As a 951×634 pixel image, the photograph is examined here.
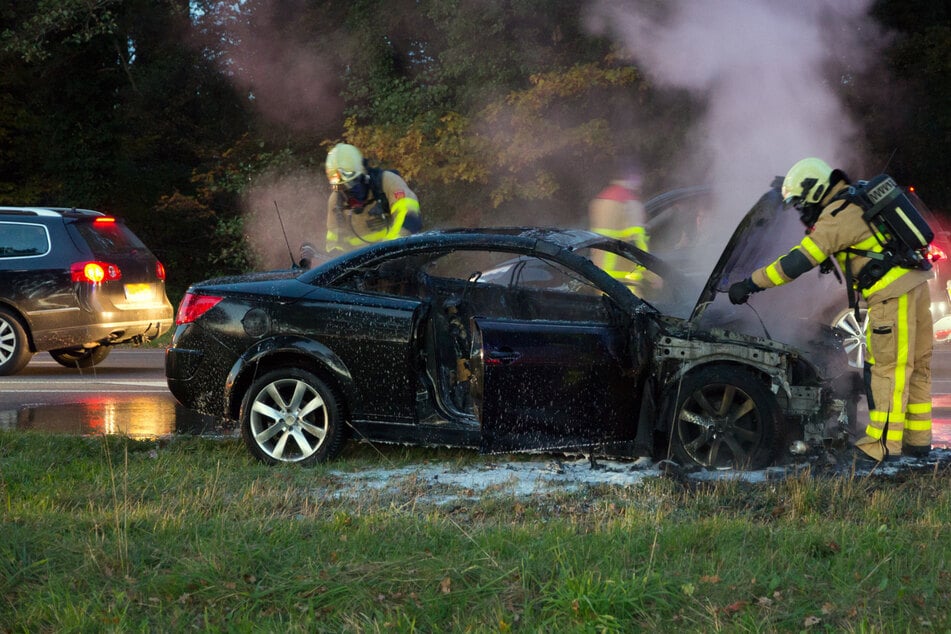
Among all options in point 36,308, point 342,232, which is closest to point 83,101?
point 36,308

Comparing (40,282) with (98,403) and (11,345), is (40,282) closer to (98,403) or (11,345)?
(11,345)

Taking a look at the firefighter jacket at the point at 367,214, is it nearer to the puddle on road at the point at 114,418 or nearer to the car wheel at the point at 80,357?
the puddle on road at the point at 114,418

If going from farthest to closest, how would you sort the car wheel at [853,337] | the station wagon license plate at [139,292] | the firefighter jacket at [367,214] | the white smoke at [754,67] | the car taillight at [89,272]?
1. the white smoke at [754,67]
2. the station wagon license plate at [139,292]
3. the car taillight at [89,272]
4. the car wheel at [853,337]
5. the firefighter jacket at [367,214]

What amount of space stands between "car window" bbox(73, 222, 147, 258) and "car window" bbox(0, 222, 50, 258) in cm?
36

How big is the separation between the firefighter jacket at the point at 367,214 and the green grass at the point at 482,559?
4136 mm

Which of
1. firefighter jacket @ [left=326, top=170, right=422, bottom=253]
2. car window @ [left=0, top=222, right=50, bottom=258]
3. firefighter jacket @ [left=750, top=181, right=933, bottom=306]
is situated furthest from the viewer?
car window @ [left=0, top=222, right=50, bottom=258]

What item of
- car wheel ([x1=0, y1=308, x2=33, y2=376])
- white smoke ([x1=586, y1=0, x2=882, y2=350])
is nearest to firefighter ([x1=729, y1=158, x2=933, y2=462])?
white smoke ([x1=586, y1=0, x2=882, y2=350])

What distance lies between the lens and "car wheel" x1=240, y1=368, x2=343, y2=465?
7.07 metres

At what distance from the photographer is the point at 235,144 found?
904 inches

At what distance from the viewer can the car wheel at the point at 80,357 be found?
13.1 metres

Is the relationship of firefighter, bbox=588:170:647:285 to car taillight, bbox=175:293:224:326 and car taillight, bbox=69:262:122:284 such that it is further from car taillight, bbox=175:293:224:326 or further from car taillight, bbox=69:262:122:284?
car taillight, bbox=69:262:122:284

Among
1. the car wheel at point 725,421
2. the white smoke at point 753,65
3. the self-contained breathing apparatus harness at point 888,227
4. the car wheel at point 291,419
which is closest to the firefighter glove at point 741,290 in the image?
the car wheel at point 725,421

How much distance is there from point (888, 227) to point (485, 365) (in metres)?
2.54

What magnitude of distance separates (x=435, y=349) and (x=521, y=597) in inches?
119
